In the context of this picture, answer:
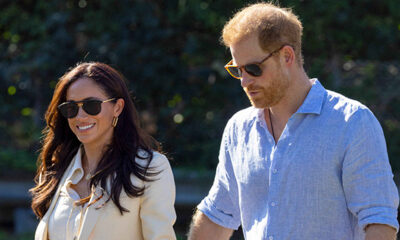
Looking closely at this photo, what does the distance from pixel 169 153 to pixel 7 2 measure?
3.08m

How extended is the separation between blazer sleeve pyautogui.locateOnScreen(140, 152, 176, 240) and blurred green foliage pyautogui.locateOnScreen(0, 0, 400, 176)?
4.99m

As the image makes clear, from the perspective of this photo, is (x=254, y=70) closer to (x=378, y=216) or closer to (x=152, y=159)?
(x=152, y=159)

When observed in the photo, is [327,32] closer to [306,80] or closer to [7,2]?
[7,2]

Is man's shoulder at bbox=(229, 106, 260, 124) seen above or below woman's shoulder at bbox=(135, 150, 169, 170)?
above

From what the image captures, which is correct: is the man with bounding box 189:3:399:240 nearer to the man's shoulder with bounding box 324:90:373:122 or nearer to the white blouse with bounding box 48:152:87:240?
the man's shoulder with bounding box 324:90:373:122

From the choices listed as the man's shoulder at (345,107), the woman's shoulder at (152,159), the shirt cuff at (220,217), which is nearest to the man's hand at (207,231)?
the shirt cuff at (220,217)

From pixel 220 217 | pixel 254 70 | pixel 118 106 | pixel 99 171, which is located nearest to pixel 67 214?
pixel 99 171

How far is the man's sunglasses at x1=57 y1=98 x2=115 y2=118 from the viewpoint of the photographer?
10.3 feet

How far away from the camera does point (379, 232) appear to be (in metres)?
2.57

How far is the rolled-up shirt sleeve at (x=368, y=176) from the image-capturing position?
2588 mm

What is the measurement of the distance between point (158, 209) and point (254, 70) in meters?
0.75

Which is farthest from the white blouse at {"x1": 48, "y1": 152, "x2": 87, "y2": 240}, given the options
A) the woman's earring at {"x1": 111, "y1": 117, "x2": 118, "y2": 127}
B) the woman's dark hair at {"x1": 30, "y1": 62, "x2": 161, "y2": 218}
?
the woman's earring at {"x1": 111, "y1": 117, "x2": 118, "y2": 127}

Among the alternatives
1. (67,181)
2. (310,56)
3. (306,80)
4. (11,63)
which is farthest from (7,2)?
(306,80)

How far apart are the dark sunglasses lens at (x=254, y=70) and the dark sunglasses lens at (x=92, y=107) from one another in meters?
0.76
